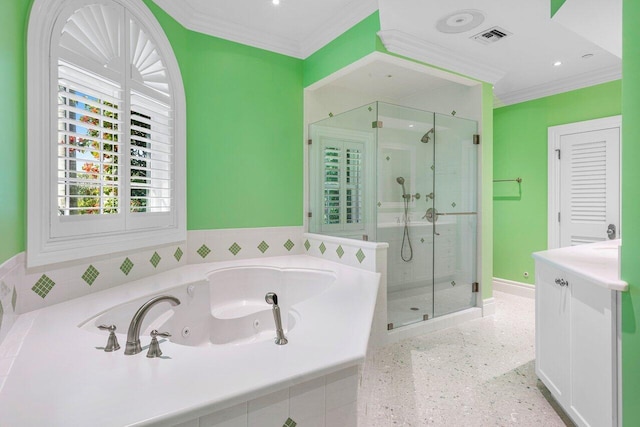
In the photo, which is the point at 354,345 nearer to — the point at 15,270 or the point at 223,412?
the point at 223,412

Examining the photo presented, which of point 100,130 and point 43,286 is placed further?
point 100,130

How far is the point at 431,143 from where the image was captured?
327cm

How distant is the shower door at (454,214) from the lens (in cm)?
333

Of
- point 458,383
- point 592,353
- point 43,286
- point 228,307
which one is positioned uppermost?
point 43,286

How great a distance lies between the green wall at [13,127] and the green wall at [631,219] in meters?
2.54

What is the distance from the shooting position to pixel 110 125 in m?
2.10

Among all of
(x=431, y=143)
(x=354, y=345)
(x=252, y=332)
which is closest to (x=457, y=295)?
(x=431, y=143)

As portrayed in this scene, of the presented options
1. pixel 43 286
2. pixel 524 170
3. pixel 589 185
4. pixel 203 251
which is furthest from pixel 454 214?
pixel 43 286

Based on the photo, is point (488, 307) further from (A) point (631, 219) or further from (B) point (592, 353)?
(A) point (631, 219)

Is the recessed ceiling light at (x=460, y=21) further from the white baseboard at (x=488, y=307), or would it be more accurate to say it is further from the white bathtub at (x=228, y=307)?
the white baseboard at (x=488, y=307)

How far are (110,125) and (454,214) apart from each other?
3.00 meters

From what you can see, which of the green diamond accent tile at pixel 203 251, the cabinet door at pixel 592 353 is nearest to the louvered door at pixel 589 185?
the cabinet door at pixel 592 353

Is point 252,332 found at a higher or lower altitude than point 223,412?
lower

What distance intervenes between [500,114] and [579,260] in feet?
10.0
